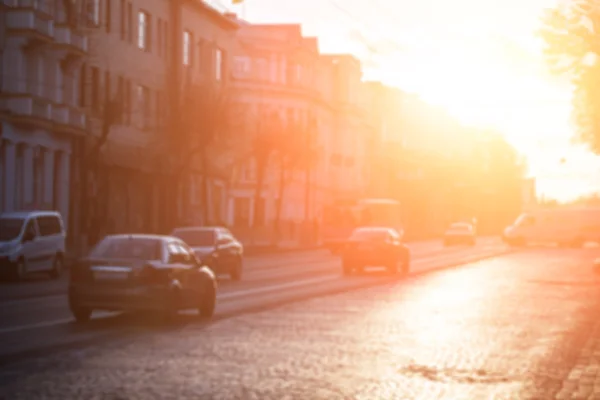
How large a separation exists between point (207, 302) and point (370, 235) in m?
20.5

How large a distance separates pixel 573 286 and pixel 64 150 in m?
24.1

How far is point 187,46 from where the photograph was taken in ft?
222

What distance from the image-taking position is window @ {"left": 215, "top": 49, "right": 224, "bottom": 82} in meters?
72.3

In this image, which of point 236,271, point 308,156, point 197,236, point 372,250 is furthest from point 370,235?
point 308,156

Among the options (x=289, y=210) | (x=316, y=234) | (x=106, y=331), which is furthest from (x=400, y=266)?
(x=289, y=210)

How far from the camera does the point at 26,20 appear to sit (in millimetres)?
48875

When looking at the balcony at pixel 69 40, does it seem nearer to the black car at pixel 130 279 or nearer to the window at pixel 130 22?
the window at pixel 130 22

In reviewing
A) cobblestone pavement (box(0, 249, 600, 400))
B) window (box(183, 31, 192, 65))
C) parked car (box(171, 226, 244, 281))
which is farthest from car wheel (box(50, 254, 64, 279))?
window (box(183, 31, 192, 65))

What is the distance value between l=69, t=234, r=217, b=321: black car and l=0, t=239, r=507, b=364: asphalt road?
0.34 meters

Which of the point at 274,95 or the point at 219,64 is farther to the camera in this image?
the point at 274,95

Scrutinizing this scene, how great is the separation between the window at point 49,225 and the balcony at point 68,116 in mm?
11972

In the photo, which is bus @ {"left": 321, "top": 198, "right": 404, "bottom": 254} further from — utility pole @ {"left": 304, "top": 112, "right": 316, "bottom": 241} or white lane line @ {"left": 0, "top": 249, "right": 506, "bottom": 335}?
white lane line @ {"left": 0, "top": 249, "right": 506, "bottom": 335}

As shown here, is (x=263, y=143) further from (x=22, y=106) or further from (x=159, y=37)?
(x=22, y=106)

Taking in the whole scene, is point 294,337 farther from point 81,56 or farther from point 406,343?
point 81,56
